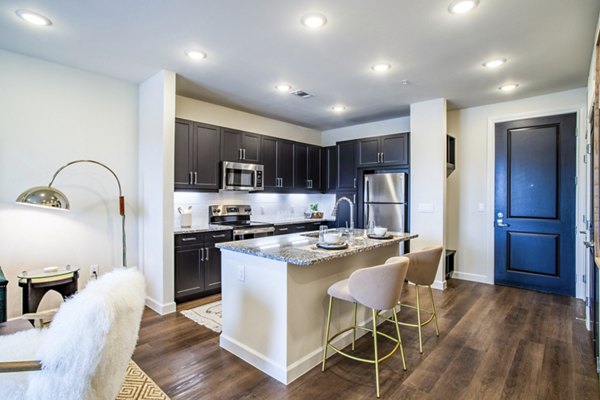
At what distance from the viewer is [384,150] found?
16.8ft

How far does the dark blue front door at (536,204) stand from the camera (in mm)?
4113

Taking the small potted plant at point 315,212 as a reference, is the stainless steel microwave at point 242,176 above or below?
above

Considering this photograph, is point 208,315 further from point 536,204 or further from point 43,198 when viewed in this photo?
point 536,204

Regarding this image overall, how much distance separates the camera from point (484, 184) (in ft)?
15.5

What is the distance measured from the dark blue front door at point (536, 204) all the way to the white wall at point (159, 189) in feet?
14.8

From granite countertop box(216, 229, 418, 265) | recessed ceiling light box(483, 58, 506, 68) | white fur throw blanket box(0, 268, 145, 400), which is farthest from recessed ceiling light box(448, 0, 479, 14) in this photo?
white fur throw blanket box(0, 268, 145, 400)

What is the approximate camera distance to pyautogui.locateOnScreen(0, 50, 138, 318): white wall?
3066 mm

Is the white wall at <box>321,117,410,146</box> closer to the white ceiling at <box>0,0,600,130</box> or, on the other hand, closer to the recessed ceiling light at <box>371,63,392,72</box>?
the white ceiling at <box>0,0,600,130</box>

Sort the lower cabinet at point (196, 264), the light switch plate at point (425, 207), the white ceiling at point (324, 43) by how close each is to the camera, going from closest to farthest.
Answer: the white ceiling at point (324, 43), the lower cabinet at point (196, 264), the light switch plate at point (425, 207)

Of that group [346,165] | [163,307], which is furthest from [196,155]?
[346,165]

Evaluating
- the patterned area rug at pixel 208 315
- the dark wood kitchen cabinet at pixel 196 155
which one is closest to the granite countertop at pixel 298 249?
the patterned area rug at pixel 208 315

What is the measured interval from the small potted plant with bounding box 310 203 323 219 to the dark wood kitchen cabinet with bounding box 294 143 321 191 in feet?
1.36

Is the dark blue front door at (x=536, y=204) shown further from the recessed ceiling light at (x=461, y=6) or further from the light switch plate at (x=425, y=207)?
the recessed ceiling light at (x=461, y=6)

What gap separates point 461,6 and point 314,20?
3.55 feet
